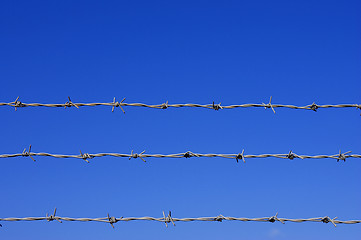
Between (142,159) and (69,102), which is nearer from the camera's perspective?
(142,159)

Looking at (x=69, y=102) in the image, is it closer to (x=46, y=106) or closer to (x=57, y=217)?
(x=46, y=106)

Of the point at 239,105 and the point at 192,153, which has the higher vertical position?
the point at 239,105

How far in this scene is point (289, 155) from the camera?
10.9 ft

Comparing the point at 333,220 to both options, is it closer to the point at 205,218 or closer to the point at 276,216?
the point at 276,216

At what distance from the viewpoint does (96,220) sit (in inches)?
125

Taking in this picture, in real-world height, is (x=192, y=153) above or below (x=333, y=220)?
above

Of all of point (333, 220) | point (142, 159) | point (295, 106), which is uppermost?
point (295, 106)

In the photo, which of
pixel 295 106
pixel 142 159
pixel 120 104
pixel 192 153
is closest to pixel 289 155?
pixel 295 106

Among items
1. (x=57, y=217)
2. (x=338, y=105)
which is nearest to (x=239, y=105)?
(x=338, y=105)

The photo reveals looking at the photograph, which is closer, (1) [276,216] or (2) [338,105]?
(1) [276,216]

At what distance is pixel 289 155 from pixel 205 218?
83cm

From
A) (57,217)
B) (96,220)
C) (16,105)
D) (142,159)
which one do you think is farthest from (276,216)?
(16,105)

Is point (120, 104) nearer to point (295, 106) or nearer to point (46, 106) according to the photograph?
point (46, 106)

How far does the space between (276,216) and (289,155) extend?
0.49 meters
